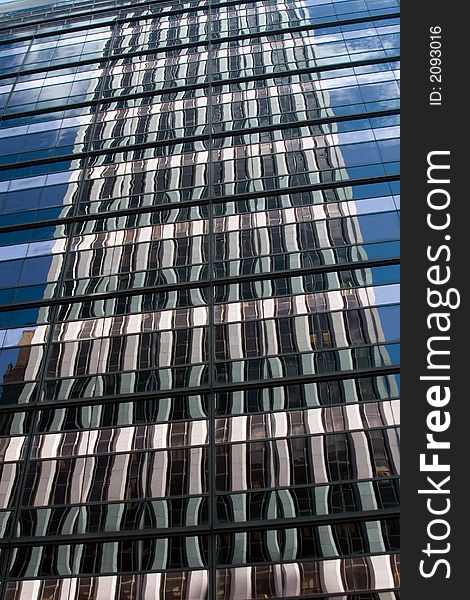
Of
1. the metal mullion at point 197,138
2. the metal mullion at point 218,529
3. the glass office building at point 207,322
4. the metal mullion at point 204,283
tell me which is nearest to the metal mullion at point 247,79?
the glass office building at point 207,322

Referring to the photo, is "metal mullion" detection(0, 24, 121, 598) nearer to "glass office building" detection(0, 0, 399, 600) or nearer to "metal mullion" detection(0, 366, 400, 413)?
"glass office building" detection(0, 0, 399, 600)

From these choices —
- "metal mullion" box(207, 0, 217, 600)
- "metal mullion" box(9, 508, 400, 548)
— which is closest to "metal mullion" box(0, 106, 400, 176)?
"metal mullion" box(207, 0, 217, 600)

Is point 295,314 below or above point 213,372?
above

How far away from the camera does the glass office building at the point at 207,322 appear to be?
684 inches

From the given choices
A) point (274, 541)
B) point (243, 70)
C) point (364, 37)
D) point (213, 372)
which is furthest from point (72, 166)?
point (274, 541)

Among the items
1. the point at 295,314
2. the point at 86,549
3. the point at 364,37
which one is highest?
the point at 364,37

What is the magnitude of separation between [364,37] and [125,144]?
15.2 metres

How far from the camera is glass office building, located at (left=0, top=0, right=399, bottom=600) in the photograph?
57.0 ft

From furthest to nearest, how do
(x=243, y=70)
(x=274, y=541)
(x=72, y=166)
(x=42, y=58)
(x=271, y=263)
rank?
(x=42, y=58) < (x=243, y=70) < (x=72, y=166) < (x=271, y=263) < (x=274, y=541)

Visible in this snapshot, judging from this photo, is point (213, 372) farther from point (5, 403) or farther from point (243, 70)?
point (243, 70)

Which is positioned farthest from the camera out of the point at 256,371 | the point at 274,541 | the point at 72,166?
the point at 72,166

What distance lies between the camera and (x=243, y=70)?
33.1 m

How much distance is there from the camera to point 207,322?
21.8 metres

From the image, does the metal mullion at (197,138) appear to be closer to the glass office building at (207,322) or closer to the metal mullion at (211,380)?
the glass office building at (207,322)
